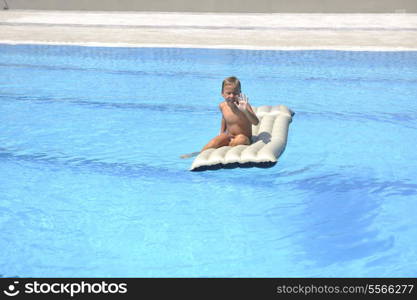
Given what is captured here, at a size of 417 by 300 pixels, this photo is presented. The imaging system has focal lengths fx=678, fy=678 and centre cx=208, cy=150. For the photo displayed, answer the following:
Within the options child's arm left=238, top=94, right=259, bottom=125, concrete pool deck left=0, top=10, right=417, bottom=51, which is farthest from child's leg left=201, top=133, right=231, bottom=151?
concrete pool deck left=0, top=10, right=417, bottom=51

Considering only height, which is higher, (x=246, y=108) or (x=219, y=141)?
(x=246, y=108)

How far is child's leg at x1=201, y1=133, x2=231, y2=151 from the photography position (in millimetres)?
5434

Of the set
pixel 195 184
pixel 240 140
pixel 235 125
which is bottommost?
pixel 195 184

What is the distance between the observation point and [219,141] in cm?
544

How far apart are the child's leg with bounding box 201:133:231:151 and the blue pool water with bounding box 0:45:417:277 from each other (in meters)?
0.28

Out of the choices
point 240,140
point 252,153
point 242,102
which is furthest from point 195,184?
point 242,102

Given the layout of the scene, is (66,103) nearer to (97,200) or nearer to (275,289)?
(97,200)

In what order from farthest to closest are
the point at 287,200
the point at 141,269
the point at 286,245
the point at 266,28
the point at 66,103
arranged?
the point at 266,28 < the point at 66,103 < the point at 287,200 < the point at 286,245 < the point at 141,269

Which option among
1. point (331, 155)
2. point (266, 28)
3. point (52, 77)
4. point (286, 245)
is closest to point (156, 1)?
point (266, 28)

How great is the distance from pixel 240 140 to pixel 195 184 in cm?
61

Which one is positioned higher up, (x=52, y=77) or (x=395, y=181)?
(x=52, y=77)

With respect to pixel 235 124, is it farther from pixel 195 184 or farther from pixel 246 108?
pixel 195 184

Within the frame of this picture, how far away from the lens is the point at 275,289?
11.6 feet

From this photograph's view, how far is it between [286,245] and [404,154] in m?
2.15
